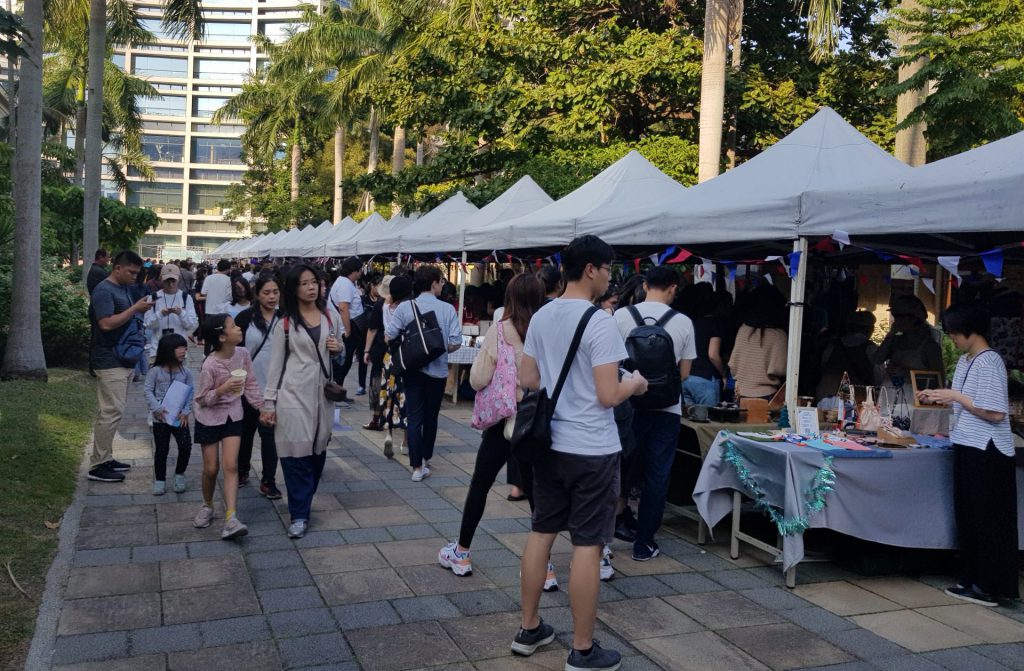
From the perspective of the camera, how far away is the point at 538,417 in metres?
3.74

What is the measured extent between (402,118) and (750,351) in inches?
559

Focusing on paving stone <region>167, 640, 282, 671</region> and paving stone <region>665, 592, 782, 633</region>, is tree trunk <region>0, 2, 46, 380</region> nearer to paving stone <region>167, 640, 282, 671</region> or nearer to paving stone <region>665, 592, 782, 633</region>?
paving stone <region>167, 640, 282, 671</region>

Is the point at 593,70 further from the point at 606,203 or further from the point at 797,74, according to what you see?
the point at 606,203

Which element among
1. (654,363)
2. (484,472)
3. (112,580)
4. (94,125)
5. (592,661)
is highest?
(94,125)

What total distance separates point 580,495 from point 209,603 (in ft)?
A: 6.73

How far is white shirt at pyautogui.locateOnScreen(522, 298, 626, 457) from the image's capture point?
3717 mm

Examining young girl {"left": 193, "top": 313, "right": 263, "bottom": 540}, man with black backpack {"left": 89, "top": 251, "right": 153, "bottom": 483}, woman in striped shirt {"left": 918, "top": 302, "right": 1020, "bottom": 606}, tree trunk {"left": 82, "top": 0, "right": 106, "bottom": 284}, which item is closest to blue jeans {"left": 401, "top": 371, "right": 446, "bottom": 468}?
young girl {"left": 193, "top": 313, "right": 263, "bottom": 540}

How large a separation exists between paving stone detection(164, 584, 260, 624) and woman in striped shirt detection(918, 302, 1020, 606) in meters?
3.74

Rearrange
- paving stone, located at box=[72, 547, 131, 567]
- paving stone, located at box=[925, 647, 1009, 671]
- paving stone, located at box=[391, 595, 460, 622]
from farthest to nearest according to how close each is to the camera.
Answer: paving stone, located at box=[72, 547, 131, 567] < paving stone, located at box=[391, 595, 460, 622] < paving stone, located at box=[925, 647, 1009, 671]

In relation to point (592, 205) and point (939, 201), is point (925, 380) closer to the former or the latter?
point (939, 201)

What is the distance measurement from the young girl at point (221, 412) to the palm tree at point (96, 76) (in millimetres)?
13626

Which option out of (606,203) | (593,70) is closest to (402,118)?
(593,70)

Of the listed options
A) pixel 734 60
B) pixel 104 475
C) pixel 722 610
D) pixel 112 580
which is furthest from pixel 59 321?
pixel 734 60

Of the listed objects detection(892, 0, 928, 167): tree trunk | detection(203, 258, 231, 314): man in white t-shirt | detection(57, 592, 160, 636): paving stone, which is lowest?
detection(57, 592, 160, 636): paving stone
